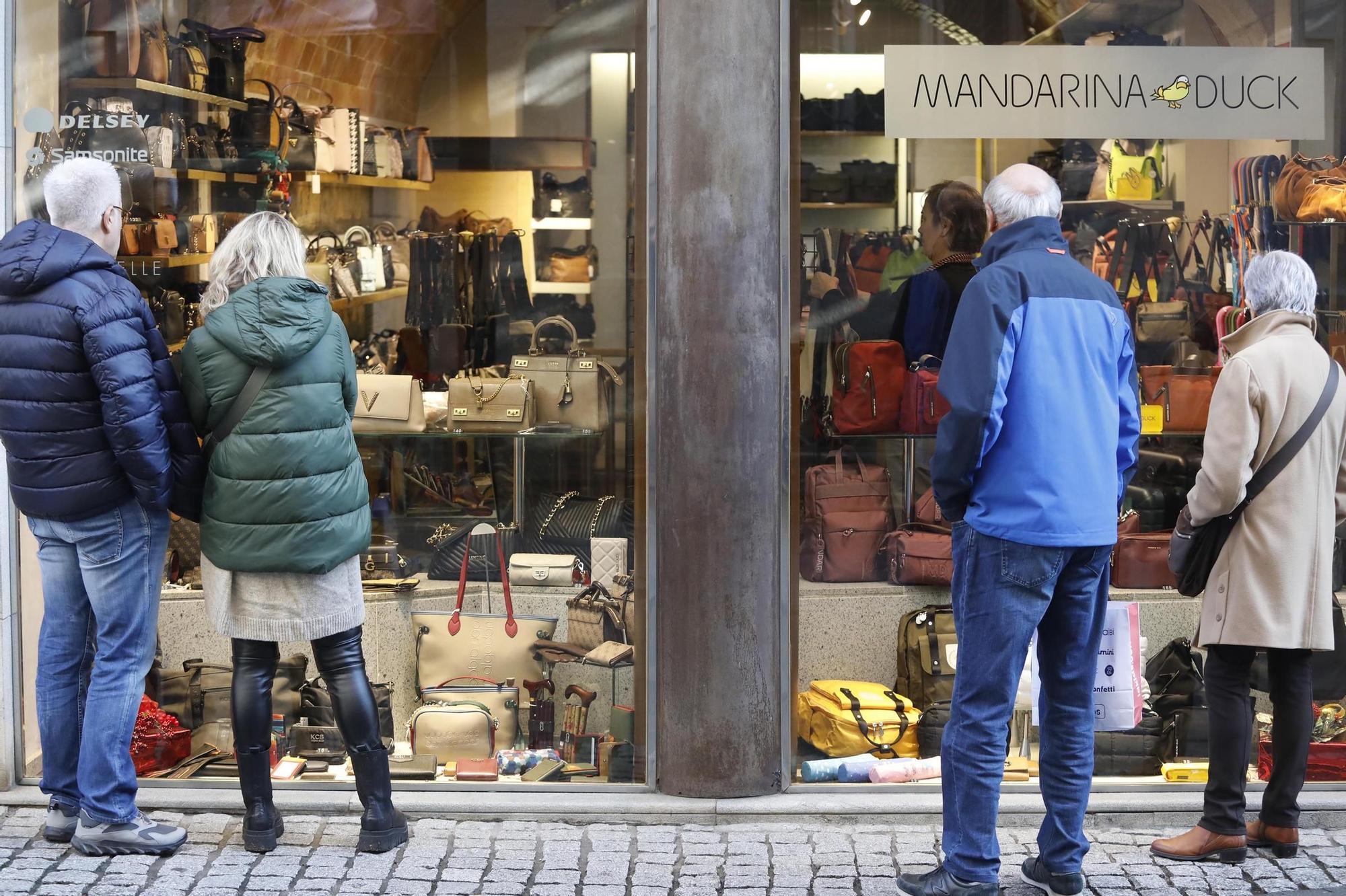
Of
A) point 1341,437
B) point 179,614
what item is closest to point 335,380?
point 179,614

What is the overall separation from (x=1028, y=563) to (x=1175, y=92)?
2315 mm

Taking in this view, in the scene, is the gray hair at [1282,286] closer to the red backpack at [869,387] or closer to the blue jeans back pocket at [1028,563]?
the blue jeans back pocket at [1028,563]

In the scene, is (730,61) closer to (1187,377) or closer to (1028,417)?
(1028,417)

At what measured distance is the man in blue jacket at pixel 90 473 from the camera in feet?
14.2

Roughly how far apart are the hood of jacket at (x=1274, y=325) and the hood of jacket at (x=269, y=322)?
8.89ft

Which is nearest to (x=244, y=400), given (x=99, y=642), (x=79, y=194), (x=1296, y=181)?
(x=79, y=194)

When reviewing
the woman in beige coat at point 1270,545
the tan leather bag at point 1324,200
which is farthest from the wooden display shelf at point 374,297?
the tan leather bag at point 1324,200

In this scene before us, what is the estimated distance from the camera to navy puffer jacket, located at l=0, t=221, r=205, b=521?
4312mm

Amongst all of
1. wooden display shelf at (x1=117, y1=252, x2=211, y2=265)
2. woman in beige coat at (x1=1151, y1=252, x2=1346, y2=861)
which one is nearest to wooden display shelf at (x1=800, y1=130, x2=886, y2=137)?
woman in beige coat at (x1=1151, y1=252, x2=1346, y2=861)

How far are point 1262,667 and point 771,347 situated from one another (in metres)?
2.27

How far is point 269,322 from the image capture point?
14.2ft

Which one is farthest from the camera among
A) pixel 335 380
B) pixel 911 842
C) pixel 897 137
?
pixel 897 137

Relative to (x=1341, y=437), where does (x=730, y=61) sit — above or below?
above

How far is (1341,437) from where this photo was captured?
4.61 meters
